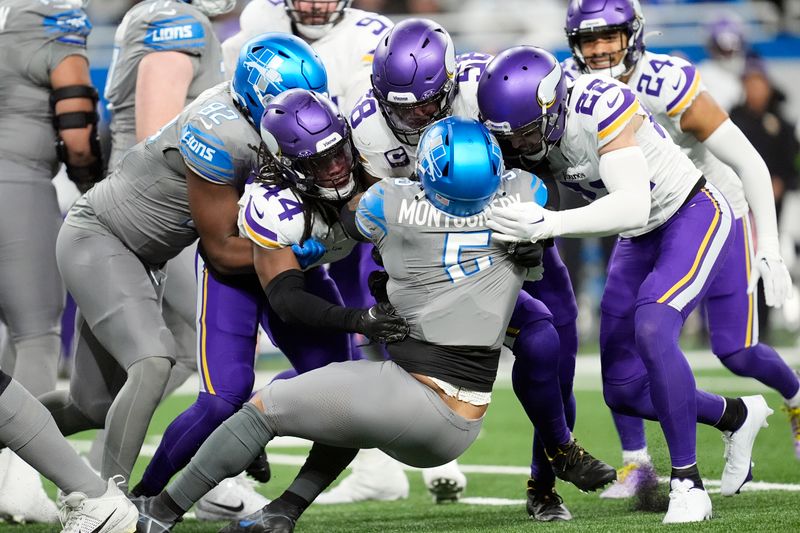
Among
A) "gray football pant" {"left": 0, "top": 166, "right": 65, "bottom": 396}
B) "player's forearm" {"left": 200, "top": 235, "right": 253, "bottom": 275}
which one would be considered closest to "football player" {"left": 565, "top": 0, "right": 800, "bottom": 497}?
"player's forearm" {"left": 200, "top": 235, "right": 253, "bottom": 275}

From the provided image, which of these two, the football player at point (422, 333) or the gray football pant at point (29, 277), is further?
the gray football pant at point (29, 277)

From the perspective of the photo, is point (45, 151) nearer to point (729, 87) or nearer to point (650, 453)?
point (650, 453)

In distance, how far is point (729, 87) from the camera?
34.7 feet

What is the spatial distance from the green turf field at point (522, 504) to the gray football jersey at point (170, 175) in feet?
3.62

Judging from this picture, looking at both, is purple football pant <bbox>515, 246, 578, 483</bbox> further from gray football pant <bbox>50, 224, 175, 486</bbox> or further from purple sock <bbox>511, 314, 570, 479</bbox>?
gray football pant <bbox>50, 224, 175, 486</bbox>

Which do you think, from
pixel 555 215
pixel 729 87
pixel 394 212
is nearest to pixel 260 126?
pixel 394 212

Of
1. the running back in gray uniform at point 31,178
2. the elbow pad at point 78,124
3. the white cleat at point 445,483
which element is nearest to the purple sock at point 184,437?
the running back in gray uniform at point 31,178

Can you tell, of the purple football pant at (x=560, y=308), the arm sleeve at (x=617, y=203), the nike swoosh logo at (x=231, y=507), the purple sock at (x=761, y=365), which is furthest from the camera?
the purple sock at (x=761, y=365)

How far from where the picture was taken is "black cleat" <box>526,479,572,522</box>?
437 centimetres

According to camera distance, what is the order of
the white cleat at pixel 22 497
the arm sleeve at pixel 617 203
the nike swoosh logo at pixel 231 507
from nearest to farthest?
the arm sleeve at pixel 617 203, the white cleat at pixel 22 497, the nike swoosh logo at pixel 231 507

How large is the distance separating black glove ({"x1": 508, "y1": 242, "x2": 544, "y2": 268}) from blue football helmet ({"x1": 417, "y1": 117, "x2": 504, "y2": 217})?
0.17 meters

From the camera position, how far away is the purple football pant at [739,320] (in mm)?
4930

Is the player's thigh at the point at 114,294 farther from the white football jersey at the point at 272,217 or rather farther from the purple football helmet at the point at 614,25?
the purple football helmet at the point at 614,25

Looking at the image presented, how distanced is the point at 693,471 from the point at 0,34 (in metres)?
3.15
